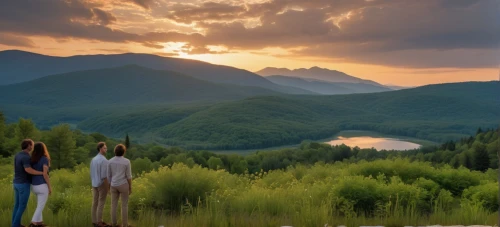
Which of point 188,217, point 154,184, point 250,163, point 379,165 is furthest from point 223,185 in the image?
point 250,163

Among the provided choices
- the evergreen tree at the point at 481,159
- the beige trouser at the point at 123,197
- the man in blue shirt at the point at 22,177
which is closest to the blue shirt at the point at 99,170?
the beige trouser at the point at 123,197

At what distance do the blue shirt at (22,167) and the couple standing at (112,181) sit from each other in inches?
52.5

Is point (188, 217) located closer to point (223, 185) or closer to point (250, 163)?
point (223, 185)

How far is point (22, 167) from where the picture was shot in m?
9.34

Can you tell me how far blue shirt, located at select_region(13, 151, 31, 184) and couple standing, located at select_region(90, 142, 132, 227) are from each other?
133cm

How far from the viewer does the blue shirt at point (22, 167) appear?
30.4 feet

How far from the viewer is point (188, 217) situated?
10.3m

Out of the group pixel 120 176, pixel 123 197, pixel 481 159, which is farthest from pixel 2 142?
pixel 481 159

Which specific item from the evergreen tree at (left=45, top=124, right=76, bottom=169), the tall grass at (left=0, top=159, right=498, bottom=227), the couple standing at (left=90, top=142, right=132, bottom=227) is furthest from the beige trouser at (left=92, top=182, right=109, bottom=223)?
the evergreen tree at (left=45, top=124, right=76, bottom=169)

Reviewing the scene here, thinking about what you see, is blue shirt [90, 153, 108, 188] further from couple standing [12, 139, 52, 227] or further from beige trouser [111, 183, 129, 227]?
couple standing [12, 139, 52, 227]

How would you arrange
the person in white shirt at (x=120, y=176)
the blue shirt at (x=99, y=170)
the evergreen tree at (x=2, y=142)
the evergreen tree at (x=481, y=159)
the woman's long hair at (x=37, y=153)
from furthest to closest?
the evergreen tree at (x=481, y=159)
the evergreen tree at (x=2, y=142)
the blue shirt at (x=99, y=170)
the woman's long hair at (x=37, y=153)
the person in white shirt at (x=120, y=176)

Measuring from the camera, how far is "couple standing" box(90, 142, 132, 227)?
30.5 ft

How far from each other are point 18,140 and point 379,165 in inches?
2149

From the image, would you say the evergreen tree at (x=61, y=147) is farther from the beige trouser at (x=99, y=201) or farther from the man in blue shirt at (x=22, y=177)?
the beige trouser at (x=99, y=201)
